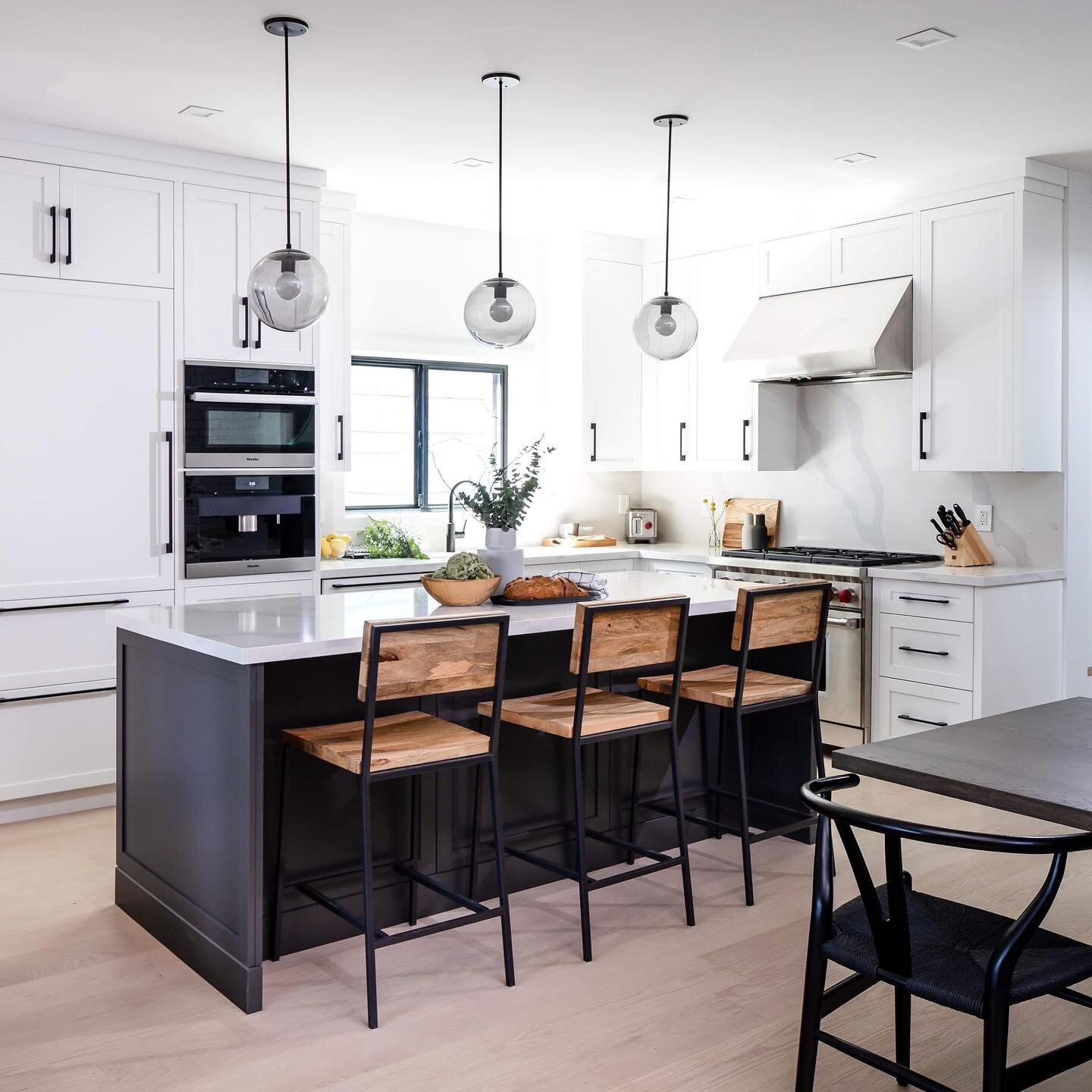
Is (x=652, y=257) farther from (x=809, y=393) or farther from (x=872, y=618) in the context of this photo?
(x=872, y=618)

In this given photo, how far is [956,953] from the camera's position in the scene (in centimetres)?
208

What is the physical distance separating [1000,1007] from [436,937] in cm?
185

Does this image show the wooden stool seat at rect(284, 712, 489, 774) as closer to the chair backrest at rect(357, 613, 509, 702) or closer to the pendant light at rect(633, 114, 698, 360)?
the chair backrest at rect(357, 613, 509, 702)

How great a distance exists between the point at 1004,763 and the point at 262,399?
12.1 ft

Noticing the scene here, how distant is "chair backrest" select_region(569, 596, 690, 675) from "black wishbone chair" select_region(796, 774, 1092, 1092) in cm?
103

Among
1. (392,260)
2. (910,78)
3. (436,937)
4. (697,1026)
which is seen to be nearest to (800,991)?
(697,1026)

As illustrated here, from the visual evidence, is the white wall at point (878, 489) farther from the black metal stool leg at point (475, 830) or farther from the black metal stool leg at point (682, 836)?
the black metal stool leg at point (475, 830)

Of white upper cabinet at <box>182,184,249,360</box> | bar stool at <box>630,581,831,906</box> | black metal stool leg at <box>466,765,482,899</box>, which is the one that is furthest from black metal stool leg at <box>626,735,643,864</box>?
white upper cabinet at <box>182,184,249,360</box>

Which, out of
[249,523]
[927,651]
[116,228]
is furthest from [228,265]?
[927,651]

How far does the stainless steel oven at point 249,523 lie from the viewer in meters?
4.86

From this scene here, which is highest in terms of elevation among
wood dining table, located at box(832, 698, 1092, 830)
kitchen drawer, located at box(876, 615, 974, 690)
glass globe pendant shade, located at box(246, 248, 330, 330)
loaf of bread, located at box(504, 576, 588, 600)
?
glass globe pendant shade, located at box(246, 248, 330, 330)

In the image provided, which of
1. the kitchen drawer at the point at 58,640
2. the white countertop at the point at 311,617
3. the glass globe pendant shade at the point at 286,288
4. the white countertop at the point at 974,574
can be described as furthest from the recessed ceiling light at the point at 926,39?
the kitchen drawer at the point at 58,640

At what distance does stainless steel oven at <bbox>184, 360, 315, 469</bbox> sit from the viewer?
15.9ft

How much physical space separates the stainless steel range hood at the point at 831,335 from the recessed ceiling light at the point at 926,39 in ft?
5.67
